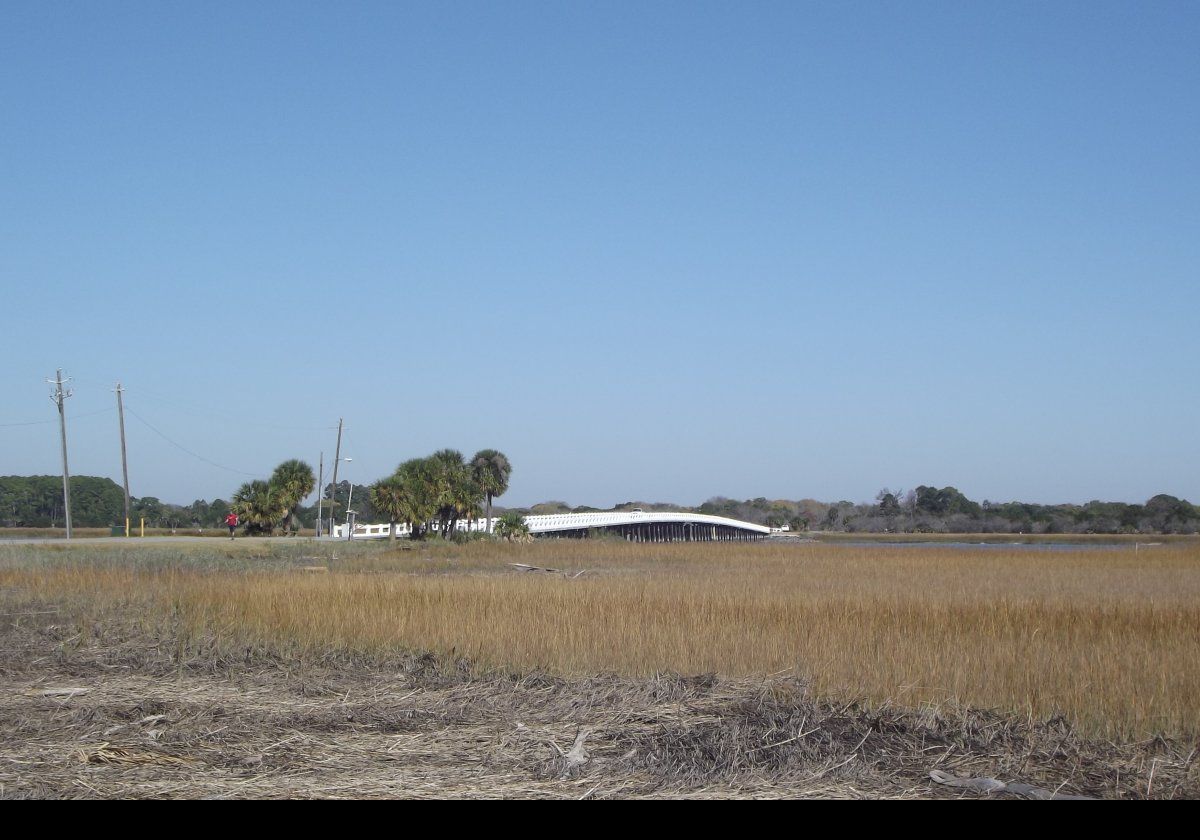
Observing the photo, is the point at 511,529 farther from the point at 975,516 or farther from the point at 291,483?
the point at 975,516

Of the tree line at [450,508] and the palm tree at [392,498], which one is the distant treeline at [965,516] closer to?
the tree line at [450,508]

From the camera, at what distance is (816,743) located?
25.2 ft

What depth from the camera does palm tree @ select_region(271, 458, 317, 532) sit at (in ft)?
185

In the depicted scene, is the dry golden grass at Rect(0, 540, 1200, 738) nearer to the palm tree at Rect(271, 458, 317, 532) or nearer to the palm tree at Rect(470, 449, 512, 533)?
the palm tree at Rect(271, 458, 317, 532)

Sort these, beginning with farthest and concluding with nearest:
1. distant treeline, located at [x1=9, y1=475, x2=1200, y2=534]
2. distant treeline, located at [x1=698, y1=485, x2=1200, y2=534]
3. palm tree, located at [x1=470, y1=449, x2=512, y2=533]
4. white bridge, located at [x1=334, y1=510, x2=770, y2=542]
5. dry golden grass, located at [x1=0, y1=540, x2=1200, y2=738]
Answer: distant treeline, located at [x1=698, y1=485, x2=1200, y2=534] → distant treeline, located at [x1=9, y1=475, x2=1200, y2=534] → palm tree, located at [x1=470, y1=449, x2=512, y2=533] → white bridge, located at [x1=334, y1=510, x2=770, y2=542] → dry golden grass, located at [x1=0, y1=540, x2=1200, y2=738]

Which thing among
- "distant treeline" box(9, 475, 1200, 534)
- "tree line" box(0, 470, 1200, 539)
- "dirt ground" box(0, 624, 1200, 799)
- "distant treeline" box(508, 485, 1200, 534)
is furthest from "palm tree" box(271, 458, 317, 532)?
"distant treeline" box(508, 485, 1200, 534)

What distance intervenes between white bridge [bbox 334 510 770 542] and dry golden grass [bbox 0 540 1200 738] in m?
31.9

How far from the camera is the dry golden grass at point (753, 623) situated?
11.0 meters

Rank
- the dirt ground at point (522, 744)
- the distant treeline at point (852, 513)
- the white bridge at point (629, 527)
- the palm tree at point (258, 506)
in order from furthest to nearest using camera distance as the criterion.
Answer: the distant treeline at point (852, 513)
the white bridge at point (629, 527)
the palm tree at point (258, 506)
the dirt ground at point (522, 744)

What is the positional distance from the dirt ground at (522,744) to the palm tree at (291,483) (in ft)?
154

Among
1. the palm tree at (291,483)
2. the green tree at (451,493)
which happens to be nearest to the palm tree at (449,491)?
the green tree at (451,493)

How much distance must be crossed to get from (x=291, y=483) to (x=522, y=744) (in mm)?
51521

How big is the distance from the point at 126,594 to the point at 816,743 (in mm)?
14813
